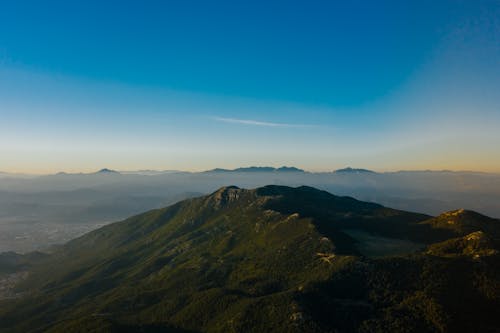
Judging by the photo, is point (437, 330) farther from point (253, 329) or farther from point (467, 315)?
point (253, 329)

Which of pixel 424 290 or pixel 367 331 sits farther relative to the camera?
pixel 424 290

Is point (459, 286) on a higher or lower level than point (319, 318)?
higher

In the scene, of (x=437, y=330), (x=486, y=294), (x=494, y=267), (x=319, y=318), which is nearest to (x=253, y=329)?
(x=319, y=318)

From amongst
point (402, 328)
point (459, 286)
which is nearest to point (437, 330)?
point (402, 328)

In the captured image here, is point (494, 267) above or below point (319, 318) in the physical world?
above

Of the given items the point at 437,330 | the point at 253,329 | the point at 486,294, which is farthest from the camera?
the point at 253,329

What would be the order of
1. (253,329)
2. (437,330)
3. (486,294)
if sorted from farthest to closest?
1. (253,329)
2. (486,294)
3. (437,330)

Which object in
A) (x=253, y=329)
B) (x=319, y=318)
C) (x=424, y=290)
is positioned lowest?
(x=253, y=329)

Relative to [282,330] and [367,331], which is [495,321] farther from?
[282,330]

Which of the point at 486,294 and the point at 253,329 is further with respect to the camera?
the point at 253,329
